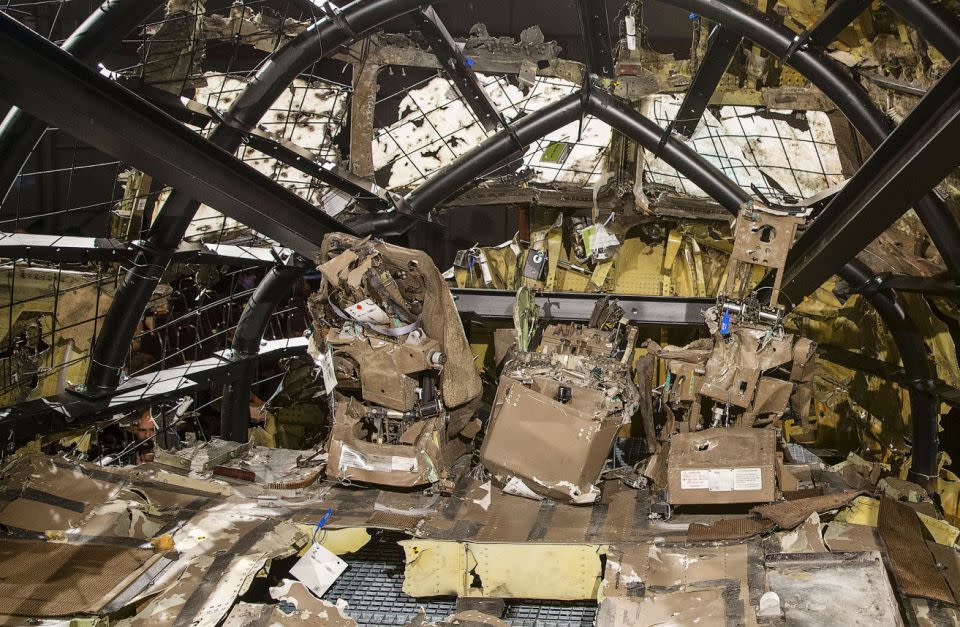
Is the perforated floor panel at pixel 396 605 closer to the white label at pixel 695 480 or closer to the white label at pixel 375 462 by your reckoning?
the white label at pixel 375 462

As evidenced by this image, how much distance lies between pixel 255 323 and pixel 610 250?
9.46ft

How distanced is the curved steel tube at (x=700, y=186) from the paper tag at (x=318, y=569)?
2.39 m

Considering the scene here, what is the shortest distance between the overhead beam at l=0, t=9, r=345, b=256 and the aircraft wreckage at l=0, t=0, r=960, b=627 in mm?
15

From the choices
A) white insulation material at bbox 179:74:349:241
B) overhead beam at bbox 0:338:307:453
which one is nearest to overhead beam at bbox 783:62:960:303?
white insulation material at bbox 179:74:349:241

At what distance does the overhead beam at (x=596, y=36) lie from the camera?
4.27m

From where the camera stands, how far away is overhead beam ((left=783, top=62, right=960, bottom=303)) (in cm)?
285

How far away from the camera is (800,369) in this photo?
12.3 ft

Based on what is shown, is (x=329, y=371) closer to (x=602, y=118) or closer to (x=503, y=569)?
(x=503, y=569)

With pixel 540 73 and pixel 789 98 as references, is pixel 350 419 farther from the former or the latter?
pixel 789 98

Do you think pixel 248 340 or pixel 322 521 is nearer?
pixel 322 521

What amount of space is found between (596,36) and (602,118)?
21.4 inches

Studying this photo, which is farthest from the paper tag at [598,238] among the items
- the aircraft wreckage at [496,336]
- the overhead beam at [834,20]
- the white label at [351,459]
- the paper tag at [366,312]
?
the white label at [351,459]

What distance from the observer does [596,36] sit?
4.49 m

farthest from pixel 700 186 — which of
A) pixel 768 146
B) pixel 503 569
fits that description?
pixel 503 569
